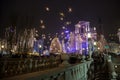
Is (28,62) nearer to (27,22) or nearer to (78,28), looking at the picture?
(27,22)

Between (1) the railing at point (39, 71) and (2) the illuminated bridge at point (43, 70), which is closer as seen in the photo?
(2) the illuminated bridge at point (43, 70)

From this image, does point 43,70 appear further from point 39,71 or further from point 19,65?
point 19,65

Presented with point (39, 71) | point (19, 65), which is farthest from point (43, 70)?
point (19, 65)

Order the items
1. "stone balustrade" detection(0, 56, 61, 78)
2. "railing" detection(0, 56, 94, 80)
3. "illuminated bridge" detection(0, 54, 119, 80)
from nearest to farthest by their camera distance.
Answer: "illuminated bridge" detection(0, 54, 119, 80) → "railing" detection(0, 56, 94, 80) → "stone balustrade" detection(0, 56, 61, 78)

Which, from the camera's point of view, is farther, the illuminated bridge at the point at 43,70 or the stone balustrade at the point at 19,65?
the stone balustrade at the point at 19,65

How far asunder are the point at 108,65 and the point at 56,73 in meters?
23.1

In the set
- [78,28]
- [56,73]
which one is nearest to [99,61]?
[56,73]

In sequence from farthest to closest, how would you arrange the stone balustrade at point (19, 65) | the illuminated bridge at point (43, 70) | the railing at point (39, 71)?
the stone balustrade at point (19, 65), the railing at point (39, 71), the illuminated bridge at point (43, 70)


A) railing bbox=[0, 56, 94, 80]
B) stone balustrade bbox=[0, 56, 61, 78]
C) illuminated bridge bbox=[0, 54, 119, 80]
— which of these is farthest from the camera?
stone balustrade bbox=[0, 56, 61, 78]

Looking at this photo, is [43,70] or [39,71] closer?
[39,71]

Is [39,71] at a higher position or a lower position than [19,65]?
lower

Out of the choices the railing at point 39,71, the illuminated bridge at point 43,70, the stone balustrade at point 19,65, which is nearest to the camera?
the illuminated bridge at point 43,70

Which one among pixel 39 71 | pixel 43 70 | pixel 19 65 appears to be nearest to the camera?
pixel 19 65

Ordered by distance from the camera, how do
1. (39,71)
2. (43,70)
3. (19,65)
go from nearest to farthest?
(19,65) < (39,71) < (43,70)
